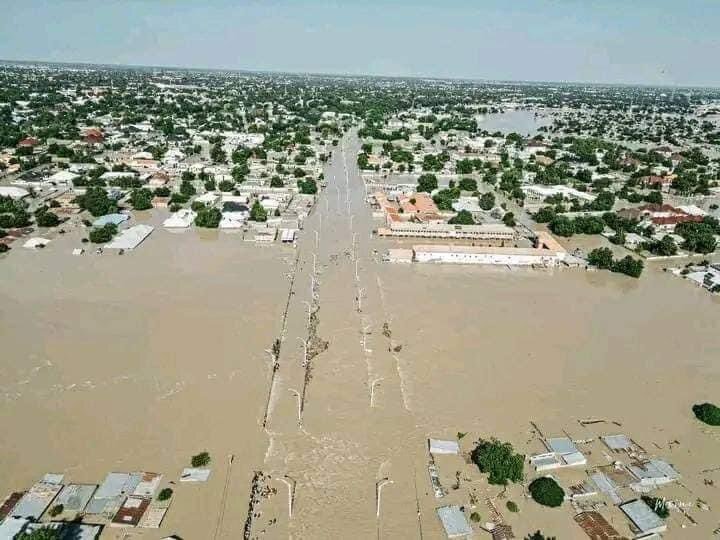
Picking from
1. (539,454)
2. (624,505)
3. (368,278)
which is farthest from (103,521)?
(368,278)

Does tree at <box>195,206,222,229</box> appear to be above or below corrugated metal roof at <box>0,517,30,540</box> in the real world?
above

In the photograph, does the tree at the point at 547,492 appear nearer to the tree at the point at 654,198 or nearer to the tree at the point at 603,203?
the tree at the point at 603,203

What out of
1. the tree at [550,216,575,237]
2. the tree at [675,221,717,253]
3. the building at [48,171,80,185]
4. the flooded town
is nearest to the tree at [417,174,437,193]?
the flooded town

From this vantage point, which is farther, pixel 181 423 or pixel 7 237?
pixel 7 237

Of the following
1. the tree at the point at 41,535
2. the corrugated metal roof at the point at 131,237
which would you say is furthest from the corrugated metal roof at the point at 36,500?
the corrugated metal roof at the point at 131,237

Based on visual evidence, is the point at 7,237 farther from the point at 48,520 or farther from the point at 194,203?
the point at 48,520

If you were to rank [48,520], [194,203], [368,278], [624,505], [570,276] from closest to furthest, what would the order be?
[48,520], [624,505], [368,278], [570,276], [194,203]

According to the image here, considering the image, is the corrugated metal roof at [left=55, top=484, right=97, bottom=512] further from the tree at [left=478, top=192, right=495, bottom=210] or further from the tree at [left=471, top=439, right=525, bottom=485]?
the tree at [left=478, top=192, right=495, bottom=210]
